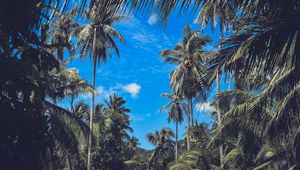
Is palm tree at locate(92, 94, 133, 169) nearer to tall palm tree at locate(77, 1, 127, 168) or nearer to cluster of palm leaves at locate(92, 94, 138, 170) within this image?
cluster of palm leaves at locate(92, 94, 138, 170)

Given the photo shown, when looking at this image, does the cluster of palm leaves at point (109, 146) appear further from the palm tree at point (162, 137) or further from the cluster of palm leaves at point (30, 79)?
the palm tree at point (162, 137)

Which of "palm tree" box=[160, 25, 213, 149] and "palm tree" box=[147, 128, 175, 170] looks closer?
"palm tree" box=[160, 25, 213, 149]

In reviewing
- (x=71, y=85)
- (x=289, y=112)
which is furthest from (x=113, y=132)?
(x=289, y=112)

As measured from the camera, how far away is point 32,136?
A: 7.42 metres

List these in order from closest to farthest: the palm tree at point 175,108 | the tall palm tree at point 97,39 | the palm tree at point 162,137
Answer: the tall palm tree at point 97,39, the palm tree at point 175,108, the palm tree at point 162,137

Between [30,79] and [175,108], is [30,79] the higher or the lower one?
the lower one

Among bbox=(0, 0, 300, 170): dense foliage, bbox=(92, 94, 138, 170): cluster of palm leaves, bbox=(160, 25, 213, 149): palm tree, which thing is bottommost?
bbox=(0, 0, 300, 170): dense foliage

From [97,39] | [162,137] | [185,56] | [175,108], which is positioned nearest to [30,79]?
[97,39]

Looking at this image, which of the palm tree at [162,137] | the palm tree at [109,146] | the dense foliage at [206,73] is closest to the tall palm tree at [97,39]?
the palm tree at [109,146]

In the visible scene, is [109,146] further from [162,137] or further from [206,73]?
[162,137]

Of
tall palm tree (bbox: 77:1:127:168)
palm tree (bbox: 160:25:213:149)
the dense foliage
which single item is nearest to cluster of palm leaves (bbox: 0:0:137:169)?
the dense foliage

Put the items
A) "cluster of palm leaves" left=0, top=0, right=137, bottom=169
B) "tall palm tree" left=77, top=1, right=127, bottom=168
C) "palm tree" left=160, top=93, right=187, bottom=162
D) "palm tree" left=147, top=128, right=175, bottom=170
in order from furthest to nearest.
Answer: "palm tree" left=147, top=128, right=175, bottom=170
"palm tree" left=160, top=93, right=187, bottom=162
"tall palm tree" left=77, top=1, right=127, bottom=168
"cluster of palm leaves" left=0, top=0, right=137, bottom=169

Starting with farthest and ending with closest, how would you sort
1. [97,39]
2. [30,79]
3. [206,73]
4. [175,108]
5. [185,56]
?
[175,108] < [185,56] < [97,39] < [30,79] < [206,73]

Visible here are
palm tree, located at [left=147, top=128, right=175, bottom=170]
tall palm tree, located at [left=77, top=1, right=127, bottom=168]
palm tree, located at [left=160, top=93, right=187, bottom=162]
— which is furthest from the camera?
palm tree, located at [left=147, top=128, right=175, bottom=170]
